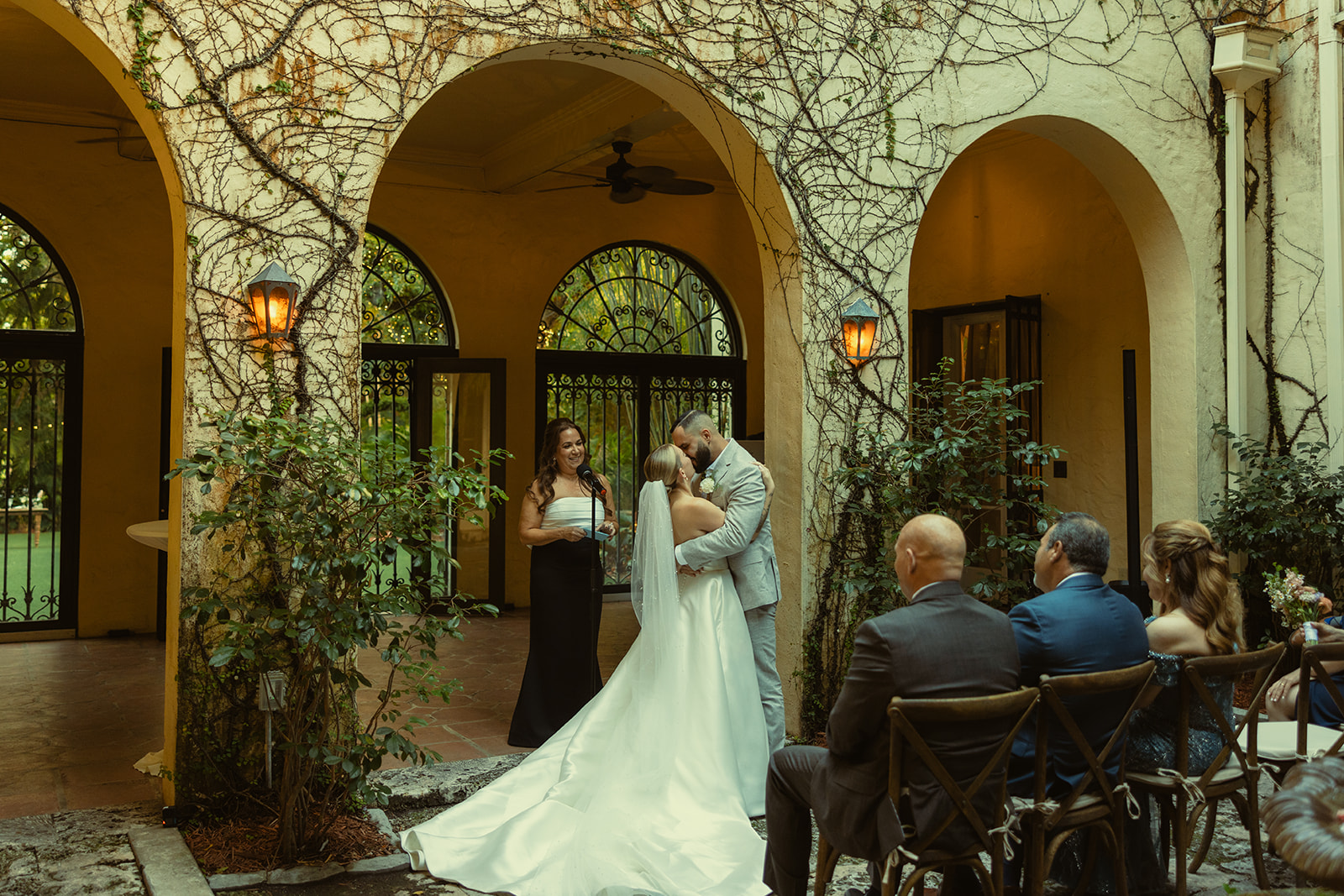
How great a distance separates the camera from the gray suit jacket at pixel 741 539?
4723mm

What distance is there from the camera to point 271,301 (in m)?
4.25

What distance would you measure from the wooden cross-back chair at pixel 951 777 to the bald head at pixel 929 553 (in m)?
0.37

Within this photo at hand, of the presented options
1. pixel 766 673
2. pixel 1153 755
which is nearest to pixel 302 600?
pixel 766 673

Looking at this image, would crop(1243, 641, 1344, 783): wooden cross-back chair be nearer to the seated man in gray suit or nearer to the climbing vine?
the seated man in gray suit

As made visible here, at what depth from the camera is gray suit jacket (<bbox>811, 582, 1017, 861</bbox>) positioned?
114 inches

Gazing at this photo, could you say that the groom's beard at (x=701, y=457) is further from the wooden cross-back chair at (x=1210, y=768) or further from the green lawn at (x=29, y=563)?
the green lawn at (x=29, y=563)

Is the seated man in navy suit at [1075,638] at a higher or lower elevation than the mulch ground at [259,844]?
higher

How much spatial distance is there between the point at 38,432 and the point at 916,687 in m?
7.88

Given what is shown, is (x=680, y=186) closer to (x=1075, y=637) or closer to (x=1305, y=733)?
(x=1075, y=637)

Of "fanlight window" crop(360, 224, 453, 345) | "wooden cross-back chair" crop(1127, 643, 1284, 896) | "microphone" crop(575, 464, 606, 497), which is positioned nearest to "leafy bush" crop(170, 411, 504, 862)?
"microphone" crop(575, 464, 606, 497)

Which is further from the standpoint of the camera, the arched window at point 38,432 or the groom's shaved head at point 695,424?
the arched window at point 38,432

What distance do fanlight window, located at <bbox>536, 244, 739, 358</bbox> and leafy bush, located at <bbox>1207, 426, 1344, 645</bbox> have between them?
16.9ft

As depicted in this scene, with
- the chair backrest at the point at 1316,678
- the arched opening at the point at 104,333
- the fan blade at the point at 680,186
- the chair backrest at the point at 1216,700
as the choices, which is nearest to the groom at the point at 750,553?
the chair backrest at the point at 1216,700

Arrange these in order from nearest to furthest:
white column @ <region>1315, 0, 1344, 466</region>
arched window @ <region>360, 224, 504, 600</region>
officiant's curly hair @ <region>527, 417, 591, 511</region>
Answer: officiant's curly hair @ <region>527, 417, 591, 511</region>, white column @ <region>1315, 0, 1344, 466</region>, arched window @ <region>360, 224, 504, 600</region>
